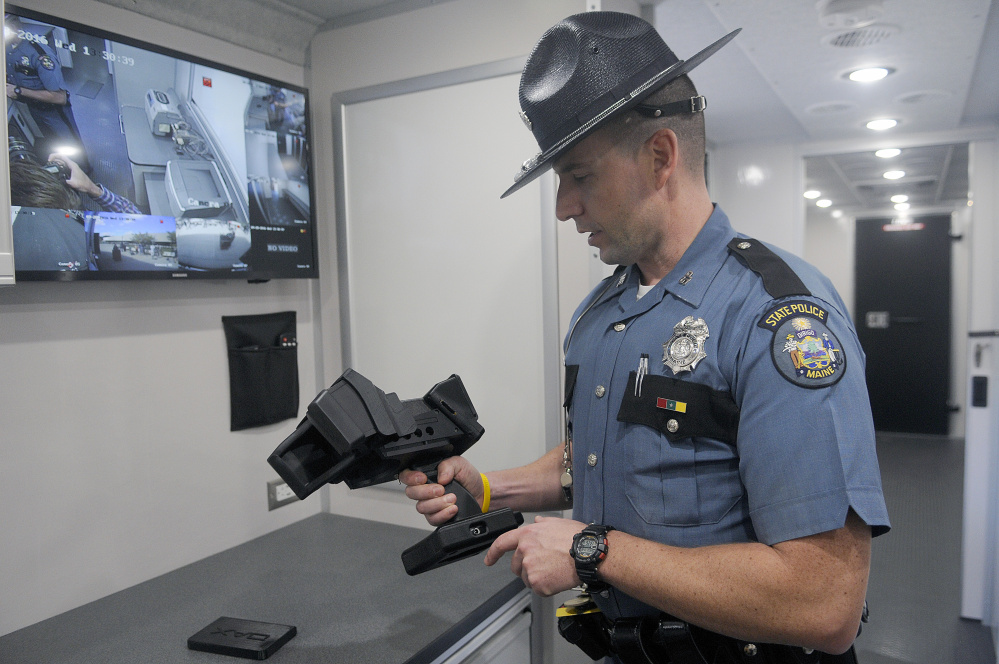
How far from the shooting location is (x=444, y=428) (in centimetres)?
132

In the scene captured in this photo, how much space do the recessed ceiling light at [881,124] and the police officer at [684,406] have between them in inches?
127

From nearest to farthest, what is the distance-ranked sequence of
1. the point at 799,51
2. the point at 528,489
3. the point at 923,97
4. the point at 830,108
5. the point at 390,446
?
the point at 390,446
the point at 528,489
the point at 799,51
the point at 923,97
the point at 830,108

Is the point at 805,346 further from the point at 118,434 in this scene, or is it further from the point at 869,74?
the point at 869,74

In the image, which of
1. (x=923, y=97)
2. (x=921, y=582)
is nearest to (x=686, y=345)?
(x=923, y=97)

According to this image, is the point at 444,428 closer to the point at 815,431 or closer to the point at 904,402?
the point at 815,431

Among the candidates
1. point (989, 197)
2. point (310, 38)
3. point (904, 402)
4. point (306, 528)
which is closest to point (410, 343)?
point (306, 528)

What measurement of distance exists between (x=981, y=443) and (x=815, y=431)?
2.86 meters

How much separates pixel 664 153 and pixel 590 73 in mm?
181

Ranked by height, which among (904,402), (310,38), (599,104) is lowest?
(904,402)

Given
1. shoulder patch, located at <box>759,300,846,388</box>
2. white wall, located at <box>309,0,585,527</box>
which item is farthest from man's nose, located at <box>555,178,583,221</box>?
white wall, located at <box>309,0,585,527</box>

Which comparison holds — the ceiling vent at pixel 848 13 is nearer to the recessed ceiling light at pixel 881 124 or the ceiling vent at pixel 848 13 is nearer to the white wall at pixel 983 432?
the white wall at pixel 983 432

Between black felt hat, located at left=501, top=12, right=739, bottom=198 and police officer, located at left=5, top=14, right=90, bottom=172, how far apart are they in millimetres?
1013

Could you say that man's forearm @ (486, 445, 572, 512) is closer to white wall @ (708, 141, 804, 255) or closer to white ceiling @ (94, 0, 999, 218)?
white ceiling @ (94, 0, 999, 218)

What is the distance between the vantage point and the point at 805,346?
0.92 meters
